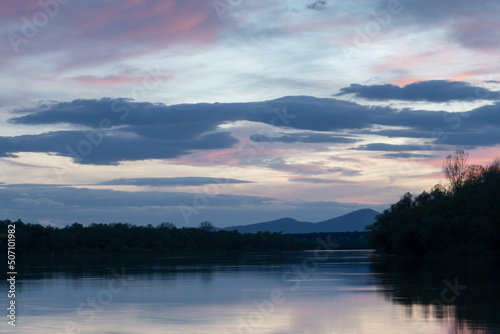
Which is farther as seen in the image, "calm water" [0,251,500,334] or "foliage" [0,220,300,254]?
"foliage" [0,220,300,254]

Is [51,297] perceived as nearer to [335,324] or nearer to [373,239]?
[335,324]

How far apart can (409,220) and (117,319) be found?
292 feet

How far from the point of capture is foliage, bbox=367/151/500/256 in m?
88.5

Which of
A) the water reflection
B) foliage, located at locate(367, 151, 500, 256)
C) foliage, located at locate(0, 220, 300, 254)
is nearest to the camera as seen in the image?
the water reflection

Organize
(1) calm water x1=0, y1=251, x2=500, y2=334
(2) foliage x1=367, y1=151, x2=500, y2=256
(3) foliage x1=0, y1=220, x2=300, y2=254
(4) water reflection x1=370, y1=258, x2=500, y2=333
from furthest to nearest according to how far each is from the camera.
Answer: (3) foliage x1=0, y1=220, x2=300, y2=254 < (2) foliage x1=367, y1=151, x2=500, y2=256 < (4) water reflection x1=370, y1=258, x2=500, y2=333 < (1) calm water x1=0, y1=251, x2=500, y2=334

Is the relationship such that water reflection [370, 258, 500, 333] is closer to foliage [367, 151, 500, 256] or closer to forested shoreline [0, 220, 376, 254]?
foliage [367, 151, 500, 256]

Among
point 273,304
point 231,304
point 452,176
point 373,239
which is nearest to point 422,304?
point 273,304

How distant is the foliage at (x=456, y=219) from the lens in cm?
8850

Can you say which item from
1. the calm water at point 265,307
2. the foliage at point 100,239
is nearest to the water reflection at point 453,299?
the calm water at point 265,307

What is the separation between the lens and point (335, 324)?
2173 cm

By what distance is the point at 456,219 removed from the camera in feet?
301

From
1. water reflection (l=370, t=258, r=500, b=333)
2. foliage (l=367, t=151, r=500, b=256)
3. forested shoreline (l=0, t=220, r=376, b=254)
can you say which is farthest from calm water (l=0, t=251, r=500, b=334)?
forested shoreline (l=0, t=220, r=376, b=254)

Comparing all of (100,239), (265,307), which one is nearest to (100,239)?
(100,239)

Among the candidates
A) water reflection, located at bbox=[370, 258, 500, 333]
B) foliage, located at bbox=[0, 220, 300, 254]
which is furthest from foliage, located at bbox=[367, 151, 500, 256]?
foliage, located at bbox=[0, 220, 300, 254]
